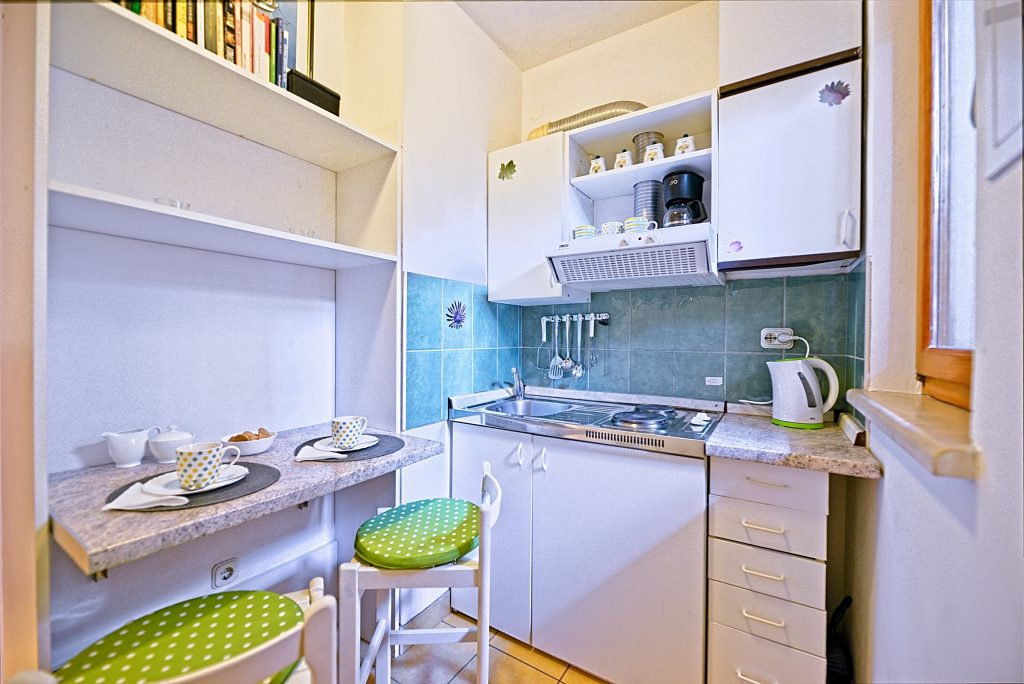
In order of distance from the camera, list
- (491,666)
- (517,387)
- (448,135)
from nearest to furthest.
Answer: (491,666)
(448,135)
(517,387)

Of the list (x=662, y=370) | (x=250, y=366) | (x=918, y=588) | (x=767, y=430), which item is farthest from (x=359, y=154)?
(x=918, y=588)

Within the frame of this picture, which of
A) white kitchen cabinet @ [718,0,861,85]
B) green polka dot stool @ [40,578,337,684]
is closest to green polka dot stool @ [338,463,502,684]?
green polka dot stool @ [40,578,337,684]

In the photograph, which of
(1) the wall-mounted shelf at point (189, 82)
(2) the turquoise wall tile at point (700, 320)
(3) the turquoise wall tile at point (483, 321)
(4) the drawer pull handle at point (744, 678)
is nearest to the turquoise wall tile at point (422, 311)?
(3) the turquoise wall tile at point (483, 321)

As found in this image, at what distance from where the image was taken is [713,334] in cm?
155

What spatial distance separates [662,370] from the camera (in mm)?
1658

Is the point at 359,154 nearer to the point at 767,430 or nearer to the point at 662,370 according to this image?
the point at 662,370

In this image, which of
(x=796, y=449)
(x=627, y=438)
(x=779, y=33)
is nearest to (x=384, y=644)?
(x=627, y=438)

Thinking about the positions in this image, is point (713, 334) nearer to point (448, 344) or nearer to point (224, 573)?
point (448, 344)

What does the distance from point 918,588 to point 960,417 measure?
0.90 feet

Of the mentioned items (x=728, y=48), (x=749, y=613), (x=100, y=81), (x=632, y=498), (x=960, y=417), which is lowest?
(x=749, y=613)

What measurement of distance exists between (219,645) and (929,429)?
112 cm

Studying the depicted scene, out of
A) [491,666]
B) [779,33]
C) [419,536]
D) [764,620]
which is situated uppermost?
[779,33]

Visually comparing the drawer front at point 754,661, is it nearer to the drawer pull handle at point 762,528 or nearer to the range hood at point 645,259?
the drawer pull handle at point 762,528

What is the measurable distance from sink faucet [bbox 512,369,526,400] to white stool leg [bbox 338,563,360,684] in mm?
1092
